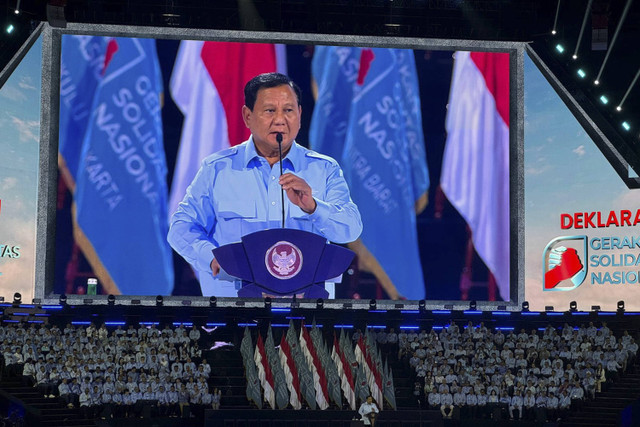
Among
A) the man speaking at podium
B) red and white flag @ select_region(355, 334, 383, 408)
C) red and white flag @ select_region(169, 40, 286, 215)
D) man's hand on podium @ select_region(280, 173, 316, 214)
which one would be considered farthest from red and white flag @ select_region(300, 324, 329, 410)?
red and white flag @ select_region(169, 40, 286, 215)

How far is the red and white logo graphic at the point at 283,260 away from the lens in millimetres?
41812

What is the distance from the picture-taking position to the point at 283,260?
137 ft

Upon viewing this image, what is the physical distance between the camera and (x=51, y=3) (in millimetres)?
40156

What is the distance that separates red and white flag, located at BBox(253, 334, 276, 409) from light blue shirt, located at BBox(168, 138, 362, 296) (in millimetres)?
7815

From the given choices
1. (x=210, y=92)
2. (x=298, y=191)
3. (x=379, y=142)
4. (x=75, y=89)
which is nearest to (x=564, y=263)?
(x=379, y=142)

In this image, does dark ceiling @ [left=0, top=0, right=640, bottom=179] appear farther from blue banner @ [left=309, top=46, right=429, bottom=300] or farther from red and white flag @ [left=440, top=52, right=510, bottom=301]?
red and white flag @ [left=440, top=52, right=510, bottom=301]

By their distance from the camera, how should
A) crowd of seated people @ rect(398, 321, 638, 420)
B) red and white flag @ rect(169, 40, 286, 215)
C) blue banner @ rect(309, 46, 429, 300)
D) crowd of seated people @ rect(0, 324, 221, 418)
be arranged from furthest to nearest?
blue banner @ rect(309, 46, 429, 300), red and white flag @ rect(169, 40, 286, 215), crowd of seated people @ rect(398, 321, 638, 420), crowd of seated people @ rect(0, 324, 221, 418)

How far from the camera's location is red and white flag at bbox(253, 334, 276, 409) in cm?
3384

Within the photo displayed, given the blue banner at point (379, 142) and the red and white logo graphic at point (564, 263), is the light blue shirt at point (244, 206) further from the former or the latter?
the red and white logo graphic at point (564, 263)

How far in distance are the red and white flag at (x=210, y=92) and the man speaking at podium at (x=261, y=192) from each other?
0.41 m

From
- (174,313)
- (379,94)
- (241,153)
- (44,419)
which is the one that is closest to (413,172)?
(379,94)

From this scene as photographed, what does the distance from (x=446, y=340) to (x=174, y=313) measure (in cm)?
1078

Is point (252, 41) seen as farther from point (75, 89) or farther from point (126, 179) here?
point (126, 179)

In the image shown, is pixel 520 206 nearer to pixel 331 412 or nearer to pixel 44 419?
pixel 331 412
